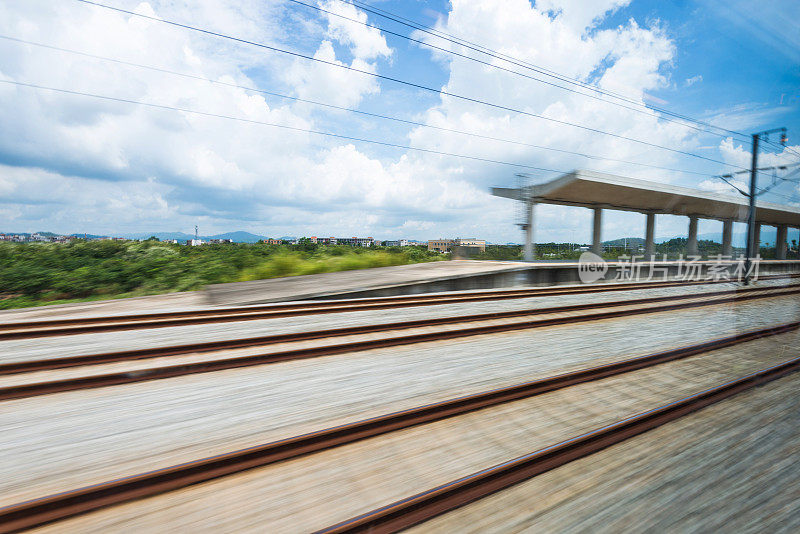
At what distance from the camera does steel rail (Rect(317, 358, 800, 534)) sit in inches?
76.6

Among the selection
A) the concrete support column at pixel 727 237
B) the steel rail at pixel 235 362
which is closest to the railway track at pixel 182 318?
the steel rail at pixel 235 362

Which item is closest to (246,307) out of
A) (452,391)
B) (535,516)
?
(452,391)

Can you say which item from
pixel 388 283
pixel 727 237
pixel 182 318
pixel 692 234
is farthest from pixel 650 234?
pixel 182 318

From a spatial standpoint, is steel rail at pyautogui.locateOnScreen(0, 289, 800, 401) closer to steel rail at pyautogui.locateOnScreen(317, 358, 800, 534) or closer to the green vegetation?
steel rail at pyautogui.locateOnScreen(317, 358, 800, 534)

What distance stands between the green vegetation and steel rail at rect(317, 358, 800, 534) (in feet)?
47.6

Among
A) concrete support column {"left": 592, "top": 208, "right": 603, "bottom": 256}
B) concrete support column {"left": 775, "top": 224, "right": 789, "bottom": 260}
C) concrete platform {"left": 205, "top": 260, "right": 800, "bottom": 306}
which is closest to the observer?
concrete platform {"left": 205, "top": 260, "right": 800, "bottom": 306}

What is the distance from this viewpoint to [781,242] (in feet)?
163

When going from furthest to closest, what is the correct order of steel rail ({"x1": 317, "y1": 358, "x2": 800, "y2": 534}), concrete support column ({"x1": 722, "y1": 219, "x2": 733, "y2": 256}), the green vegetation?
concrete support column ({"x1": 722, "y1": 219, "x2": 733, "y2": 256})
the green vegetation
steel rail ({"x1": 317, "y1": 358, "x2": 800, "y2": 534})

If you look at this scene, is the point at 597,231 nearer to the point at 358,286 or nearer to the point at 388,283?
the point at 388,283

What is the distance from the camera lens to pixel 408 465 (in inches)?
101

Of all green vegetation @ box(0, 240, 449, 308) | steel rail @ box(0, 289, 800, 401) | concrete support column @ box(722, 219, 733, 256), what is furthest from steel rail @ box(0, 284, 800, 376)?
concrete support column @ box(722, 219, 733, 256)

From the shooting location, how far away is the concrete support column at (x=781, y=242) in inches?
1923

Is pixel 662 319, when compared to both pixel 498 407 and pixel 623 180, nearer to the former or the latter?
pixel 498 407

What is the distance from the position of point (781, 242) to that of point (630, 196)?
41022mm
